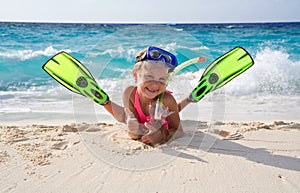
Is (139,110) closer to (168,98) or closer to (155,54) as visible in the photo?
(168,98)

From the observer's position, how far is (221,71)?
10.0 ft

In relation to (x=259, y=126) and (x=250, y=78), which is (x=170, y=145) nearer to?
(x=259, y=126)

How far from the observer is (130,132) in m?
2.75

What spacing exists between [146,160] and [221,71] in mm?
1219

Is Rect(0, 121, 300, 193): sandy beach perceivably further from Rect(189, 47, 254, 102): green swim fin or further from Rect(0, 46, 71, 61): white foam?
Rect(0, 46, 71, 61): white foam

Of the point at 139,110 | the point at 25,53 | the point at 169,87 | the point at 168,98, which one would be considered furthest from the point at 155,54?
the point at 25,53

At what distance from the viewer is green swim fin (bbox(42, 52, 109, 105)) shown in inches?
118

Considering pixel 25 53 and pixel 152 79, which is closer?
pixel 152 79

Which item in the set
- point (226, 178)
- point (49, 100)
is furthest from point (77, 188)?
point (49, 100)

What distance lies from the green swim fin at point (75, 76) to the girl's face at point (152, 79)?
0.51 meters

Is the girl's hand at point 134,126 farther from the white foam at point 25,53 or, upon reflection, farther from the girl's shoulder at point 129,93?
the white foam at point 25,53

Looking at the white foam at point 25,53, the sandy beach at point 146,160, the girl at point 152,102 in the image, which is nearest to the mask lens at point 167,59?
the girl at point 152,102

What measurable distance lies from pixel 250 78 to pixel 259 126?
3413 mm

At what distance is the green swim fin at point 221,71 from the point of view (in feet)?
9.81
